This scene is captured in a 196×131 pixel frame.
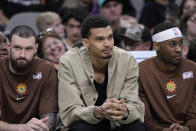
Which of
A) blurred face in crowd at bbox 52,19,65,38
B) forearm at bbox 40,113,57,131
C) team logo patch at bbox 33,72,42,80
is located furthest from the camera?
blurred face in crowd at bbox 52,19,65,38

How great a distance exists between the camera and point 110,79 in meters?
5.21

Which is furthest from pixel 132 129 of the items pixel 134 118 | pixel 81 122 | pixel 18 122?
pixel 18 122

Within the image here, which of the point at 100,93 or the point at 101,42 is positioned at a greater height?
the point at 101,42

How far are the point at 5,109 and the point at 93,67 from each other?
1.03 meters

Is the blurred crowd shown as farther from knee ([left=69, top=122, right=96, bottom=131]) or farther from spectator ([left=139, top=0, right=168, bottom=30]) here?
knee ([left=69, top=122, right=96, bottom=131])

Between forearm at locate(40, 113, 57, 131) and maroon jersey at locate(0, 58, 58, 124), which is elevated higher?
maroon jersey at locate(0, 58, 58, 124)

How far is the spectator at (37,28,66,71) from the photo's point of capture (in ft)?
21.5

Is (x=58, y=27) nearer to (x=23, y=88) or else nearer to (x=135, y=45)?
(x=135, y=45)

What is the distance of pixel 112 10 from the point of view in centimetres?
859

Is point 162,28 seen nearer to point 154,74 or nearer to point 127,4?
point 154,74

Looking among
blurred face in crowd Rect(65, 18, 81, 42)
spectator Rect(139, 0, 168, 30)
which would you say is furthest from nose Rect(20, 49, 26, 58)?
spectator Rect(139, 0, 168, 30)

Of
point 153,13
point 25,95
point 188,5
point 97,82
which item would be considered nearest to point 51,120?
point 25,95

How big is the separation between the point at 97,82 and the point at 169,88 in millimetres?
815

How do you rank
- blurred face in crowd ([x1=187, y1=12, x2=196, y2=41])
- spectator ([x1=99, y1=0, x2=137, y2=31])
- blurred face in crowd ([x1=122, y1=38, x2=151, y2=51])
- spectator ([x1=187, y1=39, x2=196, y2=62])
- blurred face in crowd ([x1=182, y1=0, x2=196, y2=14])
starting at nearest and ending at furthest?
spectator ([x1=187, y1=39, x2=196, y2=62])
blurred face in crowd ([x1=122, y1=38, x2=151, y2=51])
blurred face in crowd ([x1=187, y1=12, x2=196, y2=41])
blurred face in crowd ([x1=182, y1=0, x2=196, y2=14])
spectator ([x1=99, y1=0, x2=137, y2=31])
